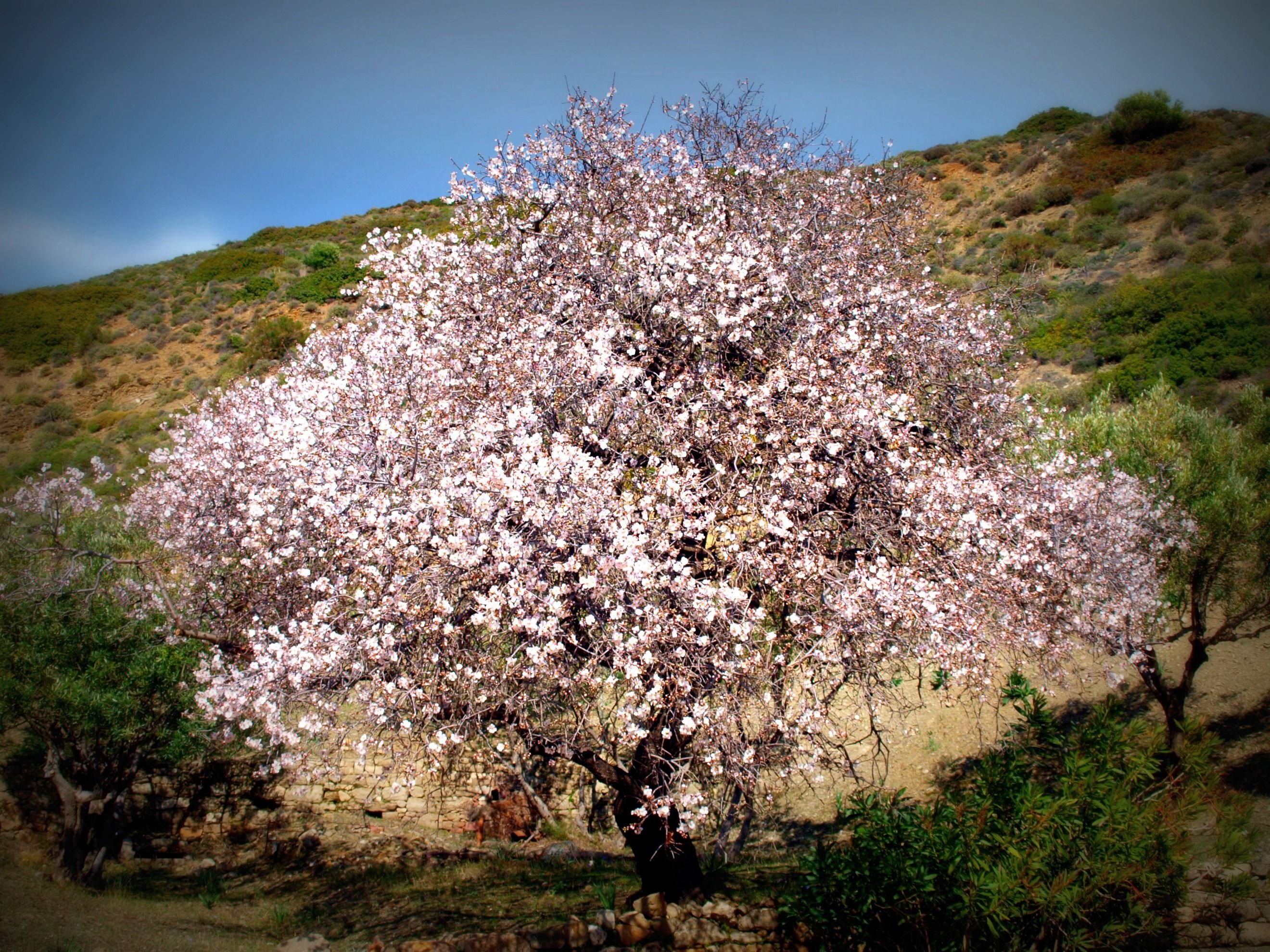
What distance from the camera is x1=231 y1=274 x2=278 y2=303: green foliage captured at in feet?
131

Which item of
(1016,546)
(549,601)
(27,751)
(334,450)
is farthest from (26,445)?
(1016,546)

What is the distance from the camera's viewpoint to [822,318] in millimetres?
7668

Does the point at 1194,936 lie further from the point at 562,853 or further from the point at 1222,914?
the point at 562,853

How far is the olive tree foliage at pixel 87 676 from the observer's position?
9.53 meters

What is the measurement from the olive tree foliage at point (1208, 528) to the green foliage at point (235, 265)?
154 ft

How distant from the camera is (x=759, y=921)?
6.80 m

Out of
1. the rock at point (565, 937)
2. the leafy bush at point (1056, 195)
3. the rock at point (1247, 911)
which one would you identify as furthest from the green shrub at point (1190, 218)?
the rock at point (565, 937)

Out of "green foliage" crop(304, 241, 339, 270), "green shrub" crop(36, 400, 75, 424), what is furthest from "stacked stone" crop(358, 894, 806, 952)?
"green foliage" crop(304, 241, 339, 270)

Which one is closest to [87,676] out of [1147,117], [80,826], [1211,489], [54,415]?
[80,826]

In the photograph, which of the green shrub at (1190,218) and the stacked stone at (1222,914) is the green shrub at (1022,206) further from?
the stacked stone at (1222,914)

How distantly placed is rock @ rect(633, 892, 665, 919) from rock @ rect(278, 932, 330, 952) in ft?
12.3

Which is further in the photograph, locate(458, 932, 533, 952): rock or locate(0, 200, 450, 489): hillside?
locate(0, 200, 450, 489): hillside

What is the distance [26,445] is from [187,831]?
97.1 feet

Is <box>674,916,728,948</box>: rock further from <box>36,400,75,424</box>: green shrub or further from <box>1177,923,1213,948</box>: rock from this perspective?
<box>36,400,75,424</box>: green shrub
